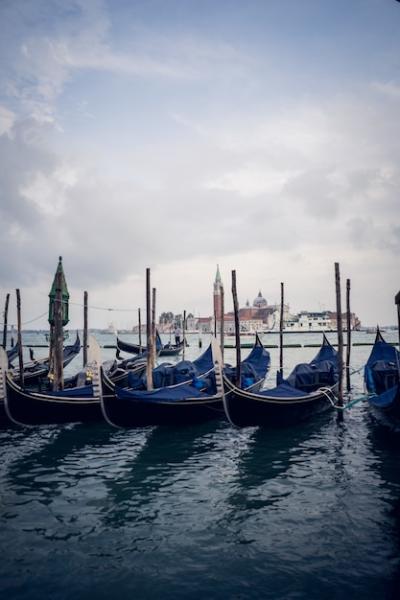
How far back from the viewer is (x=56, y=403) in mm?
10211

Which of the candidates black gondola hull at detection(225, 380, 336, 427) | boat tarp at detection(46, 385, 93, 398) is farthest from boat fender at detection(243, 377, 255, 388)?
boat tarp at detection(46, 385, 93, 398)

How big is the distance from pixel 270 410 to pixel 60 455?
5.01 meters

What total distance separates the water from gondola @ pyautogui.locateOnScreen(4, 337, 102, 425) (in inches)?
34.5

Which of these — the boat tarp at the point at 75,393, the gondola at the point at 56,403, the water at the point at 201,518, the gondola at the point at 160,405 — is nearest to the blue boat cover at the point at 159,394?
the gondola at the point at 160,405

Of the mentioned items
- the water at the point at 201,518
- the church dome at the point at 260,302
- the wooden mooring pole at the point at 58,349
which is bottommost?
the water at the point at 201,518

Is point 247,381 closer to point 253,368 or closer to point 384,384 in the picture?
point 253,368

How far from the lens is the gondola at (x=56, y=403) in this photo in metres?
9.55

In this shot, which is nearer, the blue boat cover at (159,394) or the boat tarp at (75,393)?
the blue boat cover at (159,394)

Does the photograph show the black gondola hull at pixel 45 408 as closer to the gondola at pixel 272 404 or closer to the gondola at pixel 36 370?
the gondola at pixel 272 404

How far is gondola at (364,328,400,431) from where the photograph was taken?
30.1 feet

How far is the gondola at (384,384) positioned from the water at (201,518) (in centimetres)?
69

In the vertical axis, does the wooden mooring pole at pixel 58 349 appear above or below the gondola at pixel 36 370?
above

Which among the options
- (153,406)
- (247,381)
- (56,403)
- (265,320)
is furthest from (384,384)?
(265,320)

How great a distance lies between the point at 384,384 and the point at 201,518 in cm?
Answer: 893
